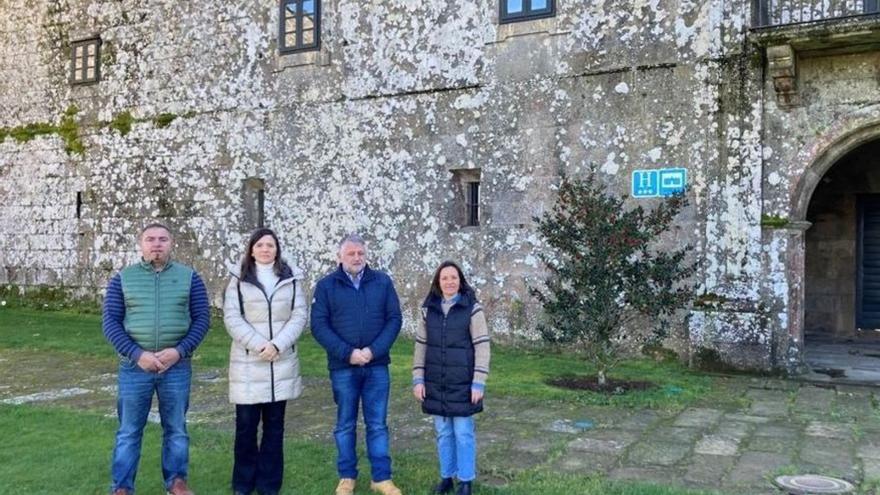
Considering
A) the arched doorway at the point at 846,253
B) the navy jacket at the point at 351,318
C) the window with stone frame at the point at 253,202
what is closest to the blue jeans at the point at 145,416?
the navy jacket at the point at 351,318

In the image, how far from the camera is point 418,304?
11.0 m

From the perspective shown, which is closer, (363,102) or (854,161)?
(363,102)

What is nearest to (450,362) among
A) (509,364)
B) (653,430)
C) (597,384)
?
(653,430)

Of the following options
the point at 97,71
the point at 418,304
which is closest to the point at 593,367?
the point at 418,304

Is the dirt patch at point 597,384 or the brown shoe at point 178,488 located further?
the dirt patch at point 597,384

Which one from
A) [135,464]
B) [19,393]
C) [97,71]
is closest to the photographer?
[135,464]

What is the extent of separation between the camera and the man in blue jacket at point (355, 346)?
458 centimetres

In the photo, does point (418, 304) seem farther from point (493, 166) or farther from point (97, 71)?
point (97, 71)

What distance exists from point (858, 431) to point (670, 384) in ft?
6.85

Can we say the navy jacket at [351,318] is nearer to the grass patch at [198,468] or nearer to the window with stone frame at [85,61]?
the grass patch at [198,468]

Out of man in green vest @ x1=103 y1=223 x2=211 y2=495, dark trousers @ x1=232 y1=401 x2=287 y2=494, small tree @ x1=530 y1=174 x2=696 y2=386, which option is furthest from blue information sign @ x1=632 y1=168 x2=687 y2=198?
man in green vest @ x1=103 y1=223 x2=211 y2=495

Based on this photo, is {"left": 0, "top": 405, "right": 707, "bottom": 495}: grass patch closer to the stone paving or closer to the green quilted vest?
the stone paving

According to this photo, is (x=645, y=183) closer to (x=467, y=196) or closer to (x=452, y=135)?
(x=467, y=196)

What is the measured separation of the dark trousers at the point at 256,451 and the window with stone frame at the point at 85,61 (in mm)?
11415
